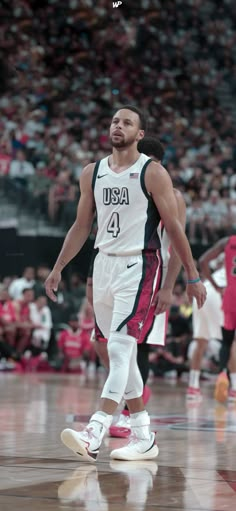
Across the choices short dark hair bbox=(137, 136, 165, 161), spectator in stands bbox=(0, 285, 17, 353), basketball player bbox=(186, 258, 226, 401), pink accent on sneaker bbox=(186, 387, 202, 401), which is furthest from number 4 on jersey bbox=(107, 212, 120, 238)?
spectator in stands bbox=(0, 285, 17, 353)

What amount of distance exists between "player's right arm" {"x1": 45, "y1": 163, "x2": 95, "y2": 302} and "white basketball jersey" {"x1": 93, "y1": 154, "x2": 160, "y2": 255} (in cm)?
21

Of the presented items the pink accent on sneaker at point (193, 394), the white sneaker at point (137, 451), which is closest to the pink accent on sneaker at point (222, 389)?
the pink accent on sneaker at point (193, 394)

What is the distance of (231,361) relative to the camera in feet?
36.6

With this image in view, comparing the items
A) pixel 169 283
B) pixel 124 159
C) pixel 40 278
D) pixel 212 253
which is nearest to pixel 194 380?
pixel 212 253

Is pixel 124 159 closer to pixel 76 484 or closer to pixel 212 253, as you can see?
pixel 76 484

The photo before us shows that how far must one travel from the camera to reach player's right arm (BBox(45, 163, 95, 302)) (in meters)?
6.00

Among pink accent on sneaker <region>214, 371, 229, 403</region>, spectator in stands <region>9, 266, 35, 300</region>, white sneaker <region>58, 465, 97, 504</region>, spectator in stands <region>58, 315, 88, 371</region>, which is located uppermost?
spectator in stands <region>9, 266, 35, 300</region>

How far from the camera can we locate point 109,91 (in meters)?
23.1

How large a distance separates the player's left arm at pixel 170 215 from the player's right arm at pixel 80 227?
39 cm

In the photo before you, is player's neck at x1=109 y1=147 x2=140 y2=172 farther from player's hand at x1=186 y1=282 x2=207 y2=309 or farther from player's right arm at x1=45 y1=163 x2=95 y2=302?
player's hand at x1=186 y1=282 x2=207 y2=309

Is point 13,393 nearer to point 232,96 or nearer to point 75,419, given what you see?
point 75,419

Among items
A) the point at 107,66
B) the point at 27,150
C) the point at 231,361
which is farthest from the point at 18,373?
the point at 107,66

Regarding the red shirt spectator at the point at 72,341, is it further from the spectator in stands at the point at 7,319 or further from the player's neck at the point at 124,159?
the player's neck at the point at 124,159

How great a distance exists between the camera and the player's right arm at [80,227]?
600 cm
